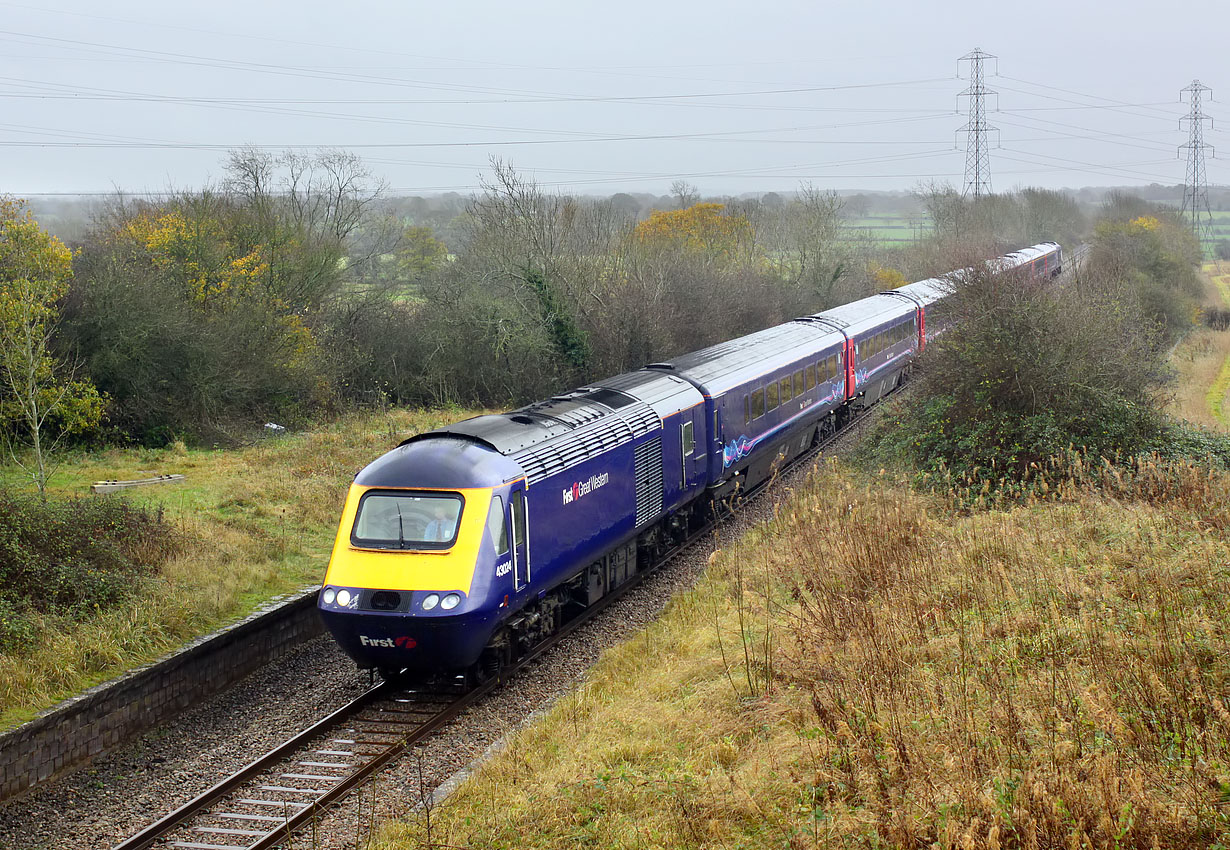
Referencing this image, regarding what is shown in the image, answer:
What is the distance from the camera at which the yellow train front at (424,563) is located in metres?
10.1

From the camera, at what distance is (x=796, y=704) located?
809 centimetres

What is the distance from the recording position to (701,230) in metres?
52.7

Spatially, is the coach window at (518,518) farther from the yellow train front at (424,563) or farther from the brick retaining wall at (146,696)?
the brick retaining wall at (146,696)

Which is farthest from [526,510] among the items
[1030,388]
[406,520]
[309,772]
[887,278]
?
[887,278]

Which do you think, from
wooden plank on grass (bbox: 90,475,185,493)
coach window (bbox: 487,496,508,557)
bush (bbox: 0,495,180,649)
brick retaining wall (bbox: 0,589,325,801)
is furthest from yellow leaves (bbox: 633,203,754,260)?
coach window (bbox: 487,496,508,557)

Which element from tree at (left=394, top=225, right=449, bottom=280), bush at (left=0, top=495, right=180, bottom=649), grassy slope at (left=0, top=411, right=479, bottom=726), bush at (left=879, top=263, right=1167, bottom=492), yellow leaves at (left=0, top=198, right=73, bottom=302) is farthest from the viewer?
tree at (left=394, top=225, right=449, bottom=280)

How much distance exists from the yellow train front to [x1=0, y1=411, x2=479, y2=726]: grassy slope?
278cm

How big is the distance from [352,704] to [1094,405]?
1299cm

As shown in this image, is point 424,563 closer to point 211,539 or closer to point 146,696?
point 146,696

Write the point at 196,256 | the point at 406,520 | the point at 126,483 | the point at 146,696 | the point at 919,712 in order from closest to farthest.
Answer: the point at 919,712, the point at 406,520, the point at 146,696, the point at 126,483, the point at 196,256

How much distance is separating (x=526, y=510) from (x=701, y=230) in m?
43.4

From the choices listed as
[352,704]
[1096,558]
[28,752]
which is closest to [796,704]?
[1096,558]

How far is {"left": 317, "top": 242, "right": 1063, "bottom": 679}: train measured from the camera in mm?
10234

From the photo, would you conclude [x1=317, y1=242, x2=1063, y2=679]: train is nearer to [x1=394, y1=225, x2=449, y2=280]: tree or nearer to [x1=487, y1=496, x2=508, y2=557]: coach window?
[x1=487, y1=496, x2=508, y2=557]: coach window
